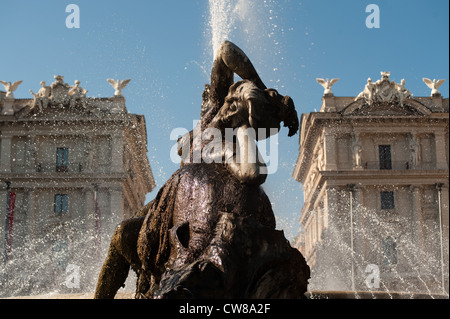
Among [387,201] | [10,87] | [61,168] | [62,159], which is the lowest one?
[387,201]

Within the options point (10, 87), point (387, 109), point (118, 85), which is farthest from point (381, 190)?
point (10, 87)

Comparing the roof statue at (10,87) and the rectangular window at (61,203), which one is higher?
the roof statue at (10,87)

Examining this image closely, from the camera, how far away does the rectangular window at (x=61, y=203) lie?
3925cm

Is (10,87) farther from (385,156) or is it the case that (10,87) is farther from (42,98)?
(385,156)

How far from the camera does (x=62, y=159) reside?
40.3m

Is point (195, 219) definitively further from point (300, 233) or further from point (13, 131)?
point (300, 233)

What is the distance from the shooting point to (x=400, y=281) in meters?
36.9

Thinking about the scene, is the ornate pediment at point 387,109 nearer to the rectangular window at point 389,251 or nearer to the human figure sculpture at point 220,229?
the rectangular window at point 389,251

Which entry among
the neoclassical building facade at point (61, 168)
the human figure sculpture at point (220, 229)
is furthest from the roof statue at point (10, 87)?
the human figure sculpture at point (220, 229)

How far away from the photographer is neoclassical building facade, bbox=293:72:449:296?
124 feet

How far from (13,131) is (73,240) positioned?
23.9 feet

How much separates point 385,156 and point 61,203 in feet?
58.8

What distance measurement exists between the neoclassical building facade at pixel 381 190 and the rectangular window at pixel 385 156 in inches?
2.2

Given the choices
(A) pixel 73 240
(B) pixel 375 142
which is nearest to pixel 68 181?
(A) pixel 73 240
